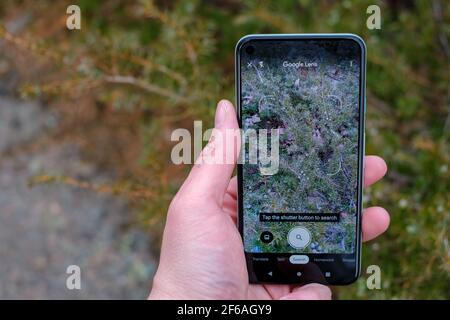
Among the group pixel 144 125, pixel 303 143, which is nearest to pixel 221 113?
pixel 303 143

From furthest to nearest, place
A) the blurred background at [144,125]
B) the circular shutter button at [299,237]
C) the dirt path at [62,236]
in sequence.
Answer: the dirt path at [62,236] → the blurred background at [144,125] → the circular shutter button at [299,237]

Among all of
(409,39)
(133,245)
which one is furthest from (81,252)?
(409,39)

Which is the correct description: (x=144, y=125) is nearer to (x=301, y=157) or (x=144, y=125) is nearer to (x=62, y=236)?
(x=62, y=236)

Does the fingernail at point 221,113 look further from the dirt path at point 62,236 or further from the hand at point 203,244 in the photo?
the dirt path at point 62,236

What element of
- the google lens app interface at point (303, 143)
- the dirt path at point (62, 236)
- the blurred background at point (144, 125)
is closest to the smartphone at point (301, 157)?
the google lens app interface at point (303, 143)

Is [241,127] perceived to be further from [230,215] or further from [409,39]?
[409,39]

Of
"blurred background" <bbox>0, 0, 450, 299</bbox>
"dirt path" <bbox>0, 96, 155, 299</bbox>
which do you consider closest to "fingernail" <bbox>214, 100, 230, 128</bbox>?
"blurred background" <bbox>0, 0, 450, 299</bbox>
